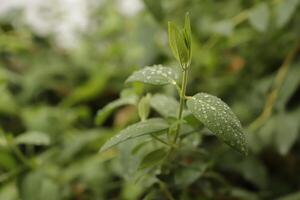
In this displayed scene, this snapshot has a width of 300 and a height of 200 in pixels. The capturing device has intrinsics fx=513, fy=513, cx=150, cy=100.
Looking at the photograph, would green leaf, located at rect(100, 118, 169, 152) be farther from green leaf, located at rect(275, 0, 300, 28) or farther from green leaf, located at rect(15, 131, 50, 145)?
green leaf, located at rect(275, 0, 300, 28)

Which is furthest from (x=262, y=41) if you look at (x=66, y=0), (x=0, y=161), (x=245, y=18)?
(x=66, y=0)

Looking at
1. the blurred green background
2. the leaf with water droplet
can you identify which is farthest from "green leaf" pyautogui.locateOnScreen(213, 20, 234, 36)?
the leaf with water droplet

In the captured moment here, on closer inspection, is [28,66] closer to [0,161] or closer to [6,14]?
[6,14]

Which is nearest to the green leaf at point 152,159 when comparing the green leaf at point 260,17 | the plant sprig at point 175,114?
the plant sprig at point 175,114

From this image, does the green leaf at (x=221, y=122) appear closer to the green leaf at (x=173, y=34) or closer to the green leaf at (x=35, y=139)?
the green leaf at (x=173, y=34)

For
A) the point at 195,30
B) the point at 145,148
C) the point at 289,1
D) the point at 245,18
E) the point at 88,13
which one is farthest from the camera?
the point at 88,13

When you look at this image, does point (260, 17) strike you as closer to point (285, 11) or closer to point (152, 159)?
point (285, 11)

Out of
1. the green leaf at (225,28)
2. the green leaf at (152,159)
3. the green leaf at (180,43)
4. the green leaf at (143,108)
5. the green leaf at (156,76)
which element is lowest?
the green leaf at (152,159)
